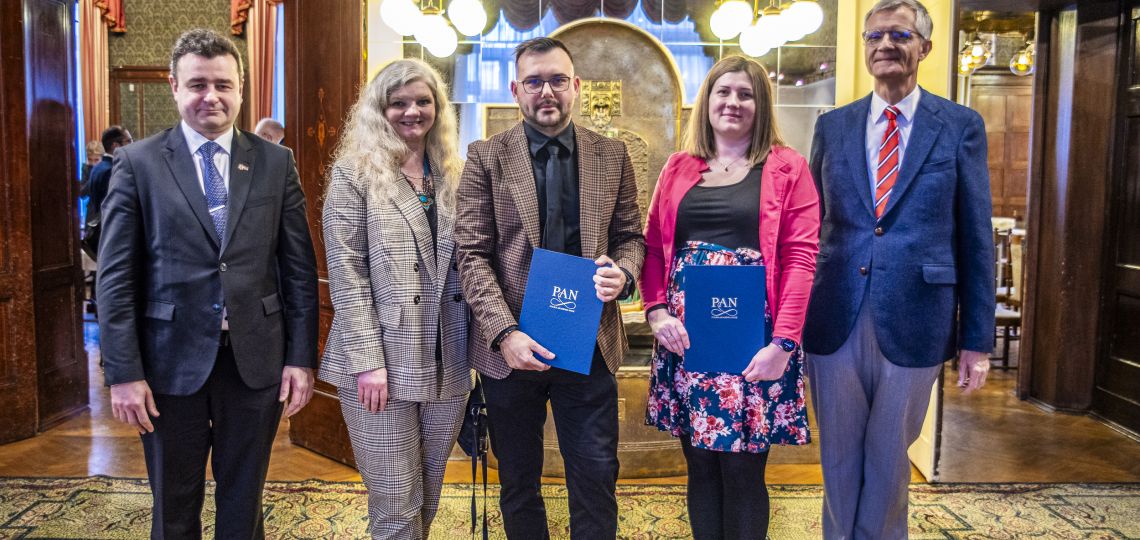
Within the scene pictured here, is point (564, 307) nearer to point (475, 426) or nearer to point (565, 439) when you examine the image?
point (565, 439)

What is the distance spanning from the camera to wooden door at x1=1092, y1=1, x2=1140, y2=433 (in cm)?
462

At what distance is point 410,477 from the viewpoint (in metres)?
2.17

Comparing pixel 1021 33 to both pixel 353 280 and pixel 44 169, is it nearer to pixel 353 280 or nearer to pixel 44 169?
pixel 353 280

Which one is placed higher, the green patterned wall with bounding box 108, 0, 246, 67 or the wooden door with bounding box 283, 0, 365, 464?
the green patterned wall with bounding box 108, 0, 246, 67

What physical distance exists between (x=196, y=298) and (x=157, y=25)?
9.45 m

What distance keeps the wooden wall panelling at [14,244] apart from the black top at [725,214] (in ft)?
13.0

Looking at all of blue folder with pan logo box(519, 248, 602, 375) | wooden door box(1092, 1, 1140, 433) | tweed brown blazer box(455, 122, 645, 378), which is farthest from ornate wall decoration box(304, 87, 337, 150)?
wooden door box(1092, 1, 1140, 433)

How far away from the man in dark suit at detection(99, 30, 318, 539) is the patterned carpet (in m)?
1.10

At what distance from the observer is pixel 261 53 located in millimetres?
8625

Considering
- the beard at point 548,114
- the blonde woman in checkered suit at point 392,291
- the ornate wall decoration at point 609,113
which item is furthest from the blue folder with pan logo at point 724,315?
the ornate wall decoration at point 609,113

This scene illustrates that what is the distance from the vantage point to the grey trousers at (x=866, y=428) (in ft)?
6.93

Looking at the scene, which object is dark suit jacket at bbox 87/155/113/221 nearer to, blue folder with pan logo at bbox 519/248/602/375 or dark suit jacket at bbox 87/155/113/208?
dark suit jacket at bbox 87/155/113/208

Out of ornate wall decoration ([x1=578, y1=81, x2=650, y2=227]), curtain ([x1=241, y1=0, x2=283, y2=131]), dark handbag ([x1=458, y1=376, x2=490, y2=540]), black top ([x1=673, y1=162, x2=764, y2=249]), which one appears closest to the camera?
black top ([x1=673, y1=162, x2=764, y2=249])

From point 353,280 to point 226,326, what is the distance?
0.34m
